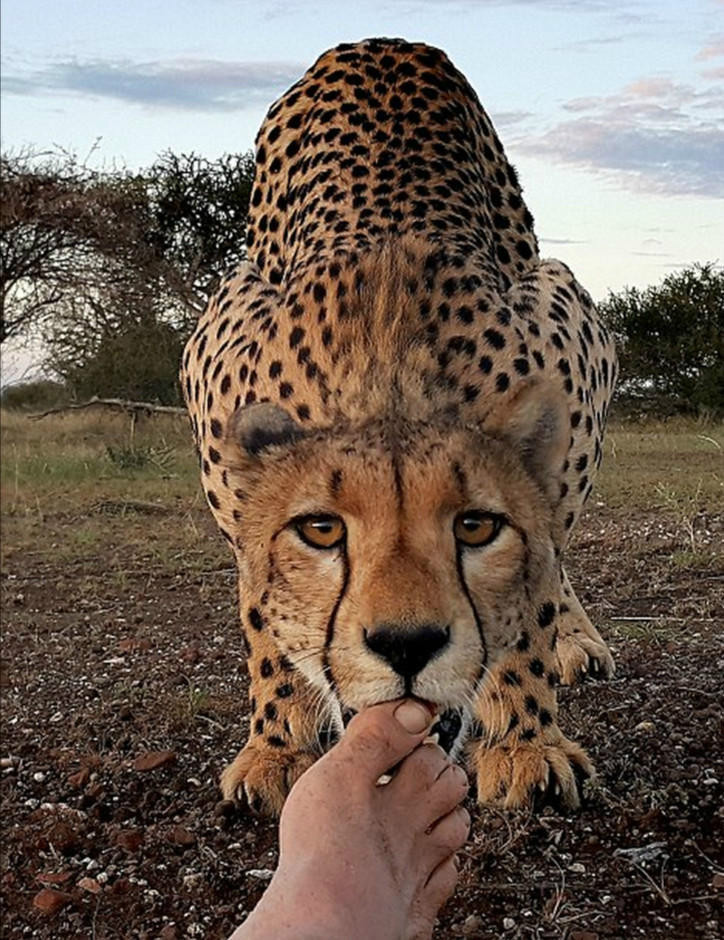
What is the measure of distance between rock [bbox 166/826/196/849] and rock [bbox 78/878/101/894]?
0.14 meters

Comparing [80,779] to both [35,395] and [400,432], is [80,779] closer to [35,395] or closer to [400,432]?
[400,432]

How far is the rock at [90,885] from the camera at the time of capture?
6.61 ft

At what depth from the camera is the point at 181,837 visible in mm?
2096

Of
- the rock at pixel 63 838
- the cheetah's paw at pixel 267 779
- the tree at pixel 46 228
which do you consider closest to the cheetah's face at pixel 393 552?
the cheetah's paw at pixel 267 779

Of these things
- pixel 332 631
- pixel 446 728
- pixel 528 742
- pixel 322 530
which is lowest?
pixel 528 742

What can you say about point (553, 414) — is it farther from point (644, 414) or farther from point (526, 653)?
point (644, 414)

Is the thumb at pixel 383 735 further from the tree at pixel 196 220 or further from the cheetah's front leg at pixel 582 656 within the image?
the tree at pixel 196 220

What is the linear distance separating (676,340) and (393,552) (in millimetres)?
2510

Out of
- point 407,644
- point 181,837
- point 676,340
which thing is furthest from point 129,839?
point 676,340

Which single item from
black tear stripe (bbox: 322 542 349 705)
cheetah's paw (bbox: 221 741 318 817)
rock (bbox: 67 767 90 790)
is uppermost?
black tear stripe (bbox: 322 542 349 705)

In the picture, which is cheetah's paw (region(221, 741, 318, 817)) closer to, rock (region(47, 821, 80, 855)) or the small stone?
rock (region(47, 821, 80, 855))

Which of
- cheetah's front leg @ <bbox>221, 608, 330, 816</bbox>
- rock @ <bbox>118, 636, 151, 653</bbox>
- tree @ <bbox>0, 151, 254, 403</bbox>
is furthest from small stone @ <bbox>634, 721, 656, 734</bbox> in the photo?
tree @ <bbox>0, 151, 254, 403</bbox>

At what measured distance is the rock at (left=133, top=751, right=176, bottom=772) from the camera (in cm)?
239

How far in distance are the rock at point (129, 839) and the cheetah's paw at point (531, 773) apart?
0.55m
